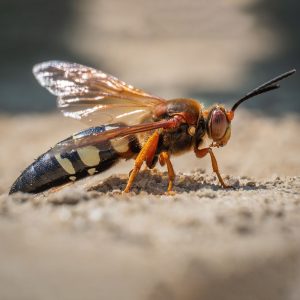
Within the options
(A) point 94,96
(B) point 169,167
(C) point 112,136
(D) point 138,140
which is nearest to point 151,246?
(C) point 112,136

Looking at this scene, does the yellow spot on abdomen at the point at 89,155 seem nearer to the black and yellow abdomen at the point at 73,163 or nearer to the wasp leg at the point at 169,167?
the black and yellow abdomen at the point at 73,163

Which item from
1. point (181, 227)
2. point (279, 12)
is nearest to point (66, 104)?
point (181, 227)

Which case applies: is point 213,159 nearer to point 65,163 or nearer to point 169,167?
point 169,167

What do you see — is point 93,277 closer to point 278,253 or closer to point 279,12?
point 278,253

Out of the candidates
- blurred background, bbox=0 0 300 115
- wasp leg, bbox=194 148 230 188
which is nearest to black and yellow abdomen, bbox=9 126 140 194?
wasp leg, bbox=194 148 230 188

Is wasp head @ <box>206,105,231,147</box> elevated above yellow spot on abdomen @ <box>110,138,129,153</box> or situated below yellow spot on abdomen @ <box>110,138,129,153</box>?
below

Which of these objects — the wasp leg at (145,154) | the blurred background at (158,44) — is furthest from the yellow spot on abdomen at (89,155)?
the blurred background at (158,44)

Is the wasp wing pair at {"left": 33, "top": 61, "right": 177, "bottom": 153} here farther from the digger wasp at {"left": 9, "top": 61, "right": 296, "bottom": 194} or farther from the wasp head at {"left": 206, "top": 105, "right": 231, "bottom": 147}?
the wasp head at {"left": 206, "top": 105, "right": 231, "bottom": 147}
